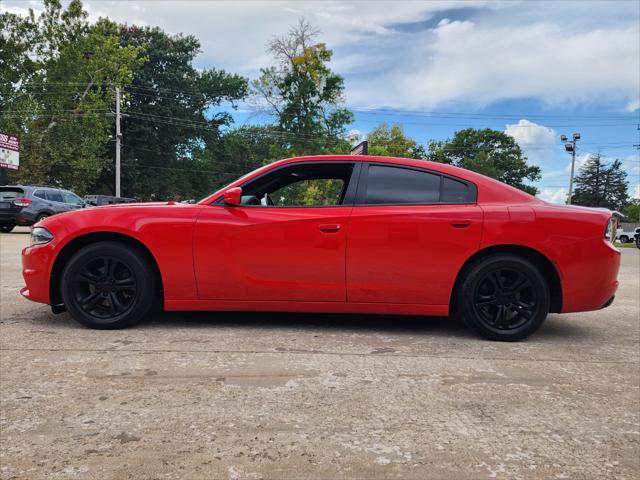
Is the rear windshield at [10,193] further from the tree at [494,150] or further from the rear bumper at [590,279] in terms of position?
the tree at [494,150]

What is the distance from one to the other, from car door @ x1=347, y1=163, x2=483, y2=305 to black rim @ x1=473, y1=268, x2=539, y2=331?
0.85 feet

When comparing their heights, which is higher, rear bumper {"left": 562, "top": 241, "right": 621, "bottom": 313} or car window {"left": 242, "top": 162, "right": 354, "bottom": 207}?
car window {"left": 242, "top": 162, "right": 354, "bottom": 207}

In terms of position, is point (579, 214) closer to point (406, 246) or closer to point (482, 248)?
point (482, 248)

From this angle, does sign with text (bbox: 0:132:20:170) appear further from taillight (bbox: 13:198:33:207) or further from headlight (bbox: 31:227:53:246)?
headlight (bbox: 31:227:53:246)

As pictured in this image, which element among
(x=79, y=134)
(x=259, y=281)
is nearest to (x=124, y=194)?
(x=79, y=134)

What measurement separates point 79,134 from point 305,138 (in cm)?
1498

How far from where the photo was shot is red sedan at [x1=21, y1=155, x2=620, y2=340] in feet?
12.1

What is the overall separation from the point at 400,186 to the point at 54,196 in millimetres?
17471

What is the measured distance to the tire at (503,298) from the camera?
145 inches

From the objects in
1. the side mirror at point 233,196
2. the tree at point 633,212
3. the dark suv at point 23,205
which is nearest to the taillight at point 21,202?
the dark suv at point 23,205

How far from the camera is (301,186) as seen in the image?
4.44 meters

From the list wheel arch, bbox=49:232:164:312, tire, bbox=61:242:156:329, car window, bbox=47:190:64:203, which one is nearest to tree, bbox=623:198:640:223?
car window, bbox=47:190:64:203

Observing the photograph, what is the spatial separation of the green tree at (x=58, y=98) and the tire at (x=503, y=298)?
1267 inches

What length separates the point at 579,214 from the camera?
3.70m
